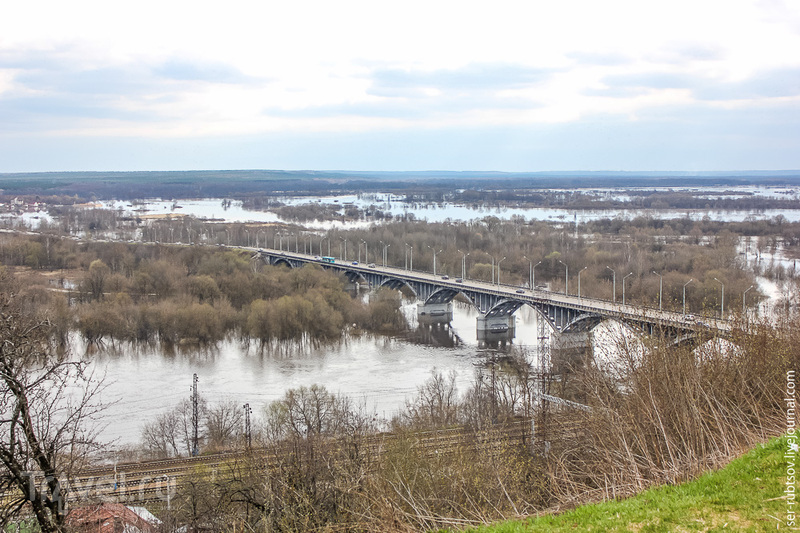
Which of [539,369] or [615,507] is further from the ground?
[615,507]

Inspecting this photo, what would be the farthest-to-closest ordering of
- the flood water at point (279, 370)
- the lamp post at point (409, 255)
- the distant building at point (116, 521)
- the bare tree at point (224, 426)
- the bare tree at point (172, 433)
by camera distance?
the lamp post at point (409, 255) → the flood water at point (279, 370) → the bare tree at point (224, 426) → the bare tree at point (172, 433) → the distant building at point (116, 521)

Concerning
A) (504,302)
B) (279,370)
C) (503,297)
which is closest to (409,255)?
(503,297)

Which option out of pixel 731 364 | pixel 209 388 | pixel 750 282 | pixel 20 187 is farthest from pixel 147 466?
pixel 20 187

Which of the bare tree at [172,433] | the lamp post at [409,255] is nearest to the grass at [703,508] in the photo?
the bare tree at [172,433]

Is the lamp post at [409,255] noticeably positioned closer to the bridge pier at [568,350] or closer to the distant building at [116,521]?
the bridge pier at [568,350]

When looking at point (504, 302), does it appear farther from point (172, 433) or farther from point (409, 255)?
point (409, 255)

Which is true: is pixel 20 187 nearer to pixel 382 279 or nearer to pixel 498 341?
pixel 382 279
